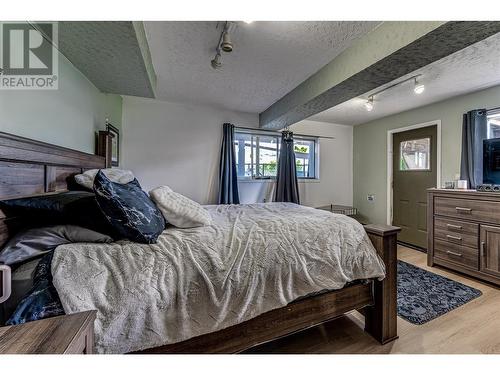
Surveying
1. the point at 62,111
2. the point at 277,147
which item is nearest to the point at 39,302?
the point at 62,111

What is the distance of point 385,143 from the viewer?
3.76 m

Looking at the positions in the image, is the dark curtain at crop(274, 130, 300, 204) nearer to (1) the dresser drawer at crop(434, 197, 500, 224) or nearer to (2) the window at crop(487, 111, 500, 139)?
(1) the dresser drawer at crop(434, 197, 500, 224)

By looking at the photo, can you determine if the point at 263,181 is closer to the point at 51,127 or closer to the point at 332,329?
the point at 332,329

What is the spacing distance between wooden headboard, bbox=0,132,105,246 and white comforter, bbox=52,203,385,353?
1.21 feet

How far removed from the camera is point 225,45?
1.45m

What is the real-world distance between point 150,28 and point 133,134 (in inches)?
67.1

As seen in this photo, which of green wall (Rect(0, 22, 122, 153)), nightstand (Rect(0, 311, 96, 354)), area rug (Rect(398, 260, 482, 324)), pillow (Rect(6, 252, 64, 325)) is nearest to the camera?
nightstand (Rect(0, 311, 96, 354))

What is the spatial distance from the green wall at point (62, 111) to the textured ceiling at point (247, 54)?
641mm

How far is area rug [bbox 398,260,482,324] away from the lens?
5.84 ft

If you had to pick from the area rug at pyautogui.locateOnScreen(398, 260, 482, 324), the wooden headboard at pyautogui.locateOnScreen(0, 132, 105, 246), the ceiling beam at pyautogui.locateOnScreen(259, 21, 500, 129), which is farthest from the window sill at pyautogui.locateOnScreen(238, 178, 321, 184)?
the wooden headboard at pyautogui.locateOnScreen(0, 132, 105, 246)

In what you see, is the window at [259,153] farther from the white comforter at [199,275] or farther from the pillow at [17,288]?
the pillow at [17,288]

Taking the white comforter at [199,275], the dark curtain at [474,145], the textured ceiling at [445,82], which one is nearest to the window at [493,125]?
the dark curtain at [474,145]
